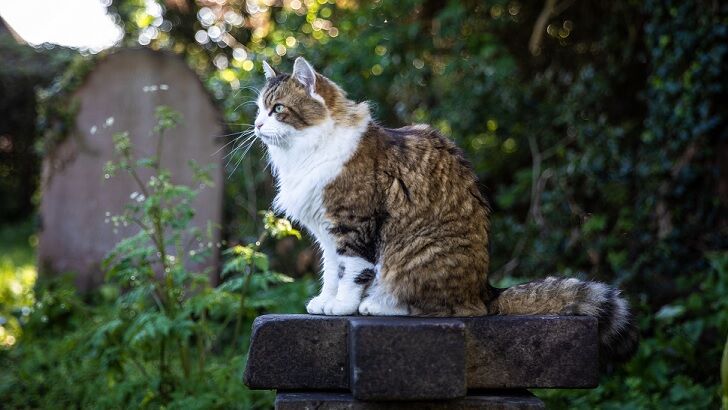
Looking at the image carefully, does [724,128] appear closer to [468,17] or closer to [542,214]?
[542,214]

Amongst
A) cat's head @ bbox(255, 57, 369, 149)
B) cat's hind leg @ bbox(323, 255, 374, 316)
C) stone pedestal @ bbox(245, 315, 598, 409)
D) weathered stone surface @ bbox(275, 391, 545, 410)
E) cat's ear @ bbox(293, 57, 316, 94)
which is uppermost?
cat's ear @ bbox(293, 57, 316, 94)

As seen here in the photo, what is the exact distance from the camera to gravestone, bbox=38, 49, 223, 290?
605 centimetres

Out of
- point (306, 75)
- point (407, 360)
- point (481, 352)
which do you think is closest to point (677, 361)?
point (481, 352)

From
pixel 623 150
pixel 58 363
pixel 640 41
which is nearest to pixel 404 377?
pixel 58 363

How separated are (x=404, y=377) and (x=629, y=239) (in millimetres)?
3593

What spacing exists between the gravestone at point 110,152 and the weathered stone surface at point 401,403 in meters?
3.63

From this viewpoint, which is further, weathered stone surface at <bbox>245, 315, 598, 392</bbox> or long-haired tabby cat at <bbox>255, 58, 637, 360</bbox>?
long-haired tabby cat at <bbox>255, 58, 637, 360</bbox>

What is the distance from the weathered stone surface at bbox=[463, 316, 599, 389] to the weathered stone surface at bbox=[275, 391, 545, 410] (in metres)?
0.07

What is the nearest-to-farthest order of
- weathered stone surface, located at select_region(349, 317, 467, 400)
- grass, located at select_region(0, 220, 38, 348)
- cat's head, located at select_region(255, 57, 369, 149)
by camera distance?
weathered stone surface, located at select_region(349, 317, 467, 400)
cat's head, located at select_region(255, 57, 369, 149)
grass, located at select_region(0, 220, 38, 348)

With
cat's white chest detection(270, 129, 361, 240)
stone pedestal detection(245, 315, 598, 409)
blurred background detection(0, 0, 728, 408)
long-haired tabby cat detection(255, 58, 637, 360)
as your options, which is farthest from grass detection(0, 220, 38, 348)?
stone pedestal detection(245, 315, 598, 409)

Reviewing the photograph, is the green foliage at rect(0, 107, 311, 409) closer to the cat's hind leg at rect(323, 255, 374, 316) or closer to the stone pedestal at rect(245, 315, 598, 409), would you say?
the cat's hind leg at rect(323, 255, 374, 316)

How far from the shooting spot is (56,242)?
6.09 m

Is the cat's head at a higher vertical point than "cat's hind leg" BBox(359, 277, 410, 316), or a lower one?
higher

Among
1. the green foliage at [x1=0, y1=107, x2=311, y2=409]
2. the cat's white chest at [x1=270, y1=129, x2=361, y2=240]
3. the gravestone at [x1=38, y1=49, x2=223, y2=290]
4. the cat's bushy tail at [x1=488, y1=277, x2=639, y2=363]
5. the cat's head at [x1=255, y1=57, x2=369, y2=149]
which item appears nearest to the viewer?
the cat's bushy tail at [x1=488, y1=277, x2=639, y2=363]
